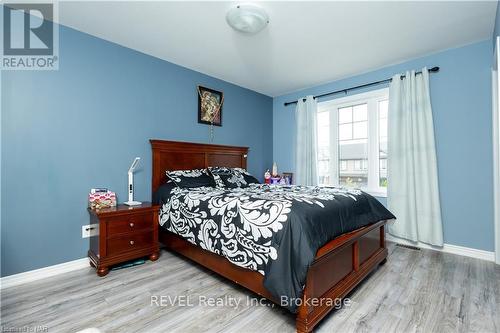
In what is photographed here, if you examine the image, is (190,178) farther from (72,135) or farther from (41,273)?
(41,273)

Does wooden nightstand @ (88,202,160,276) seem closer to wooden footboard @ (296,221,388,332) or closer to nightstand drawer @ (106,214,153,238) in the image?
nightstand drawer @ (106,214,153,238)

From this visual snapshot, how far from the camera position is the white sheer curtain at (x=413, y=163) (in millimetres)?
2852

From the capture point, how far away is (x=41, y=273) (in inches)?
87.2

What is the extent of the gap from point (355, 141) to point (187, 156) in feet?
8.48

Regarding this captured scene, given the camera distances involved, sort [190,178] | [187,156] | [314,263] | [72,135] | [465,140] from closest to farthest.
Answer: [314,263], [72,135], [465,140], [190,178], [187,156]

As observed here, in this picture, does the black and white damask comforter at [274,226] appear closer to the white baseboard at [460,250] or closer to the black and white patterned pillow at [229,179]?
the black and white patterned pillow at [229,179]

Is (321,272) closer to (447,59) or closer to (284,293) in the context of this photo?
(284,293)

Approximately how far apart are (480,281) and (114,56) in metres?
4.32

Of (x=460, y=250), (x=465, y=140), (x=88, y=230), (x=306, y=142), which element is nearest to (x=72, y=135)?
(x=88, y=230)

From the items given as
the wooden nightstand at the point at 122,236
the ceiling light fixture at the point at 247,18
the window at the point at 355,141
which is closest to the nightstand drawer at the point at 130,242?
the wooden nightstand at the point at 122,236

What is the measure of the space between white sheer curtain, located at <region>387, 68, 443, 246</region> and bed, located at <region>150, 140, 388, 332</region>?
2.74 feet

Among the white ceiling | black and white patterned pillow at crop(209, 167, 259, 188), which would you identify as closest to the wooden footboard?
black and white patterned pillow at crop(209, 167, 259, 188)

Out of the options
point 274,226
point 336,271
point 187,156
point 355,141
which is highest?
point 355,141

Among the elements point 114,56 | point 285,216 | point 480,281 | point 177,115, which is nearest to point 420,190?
point 480,281
